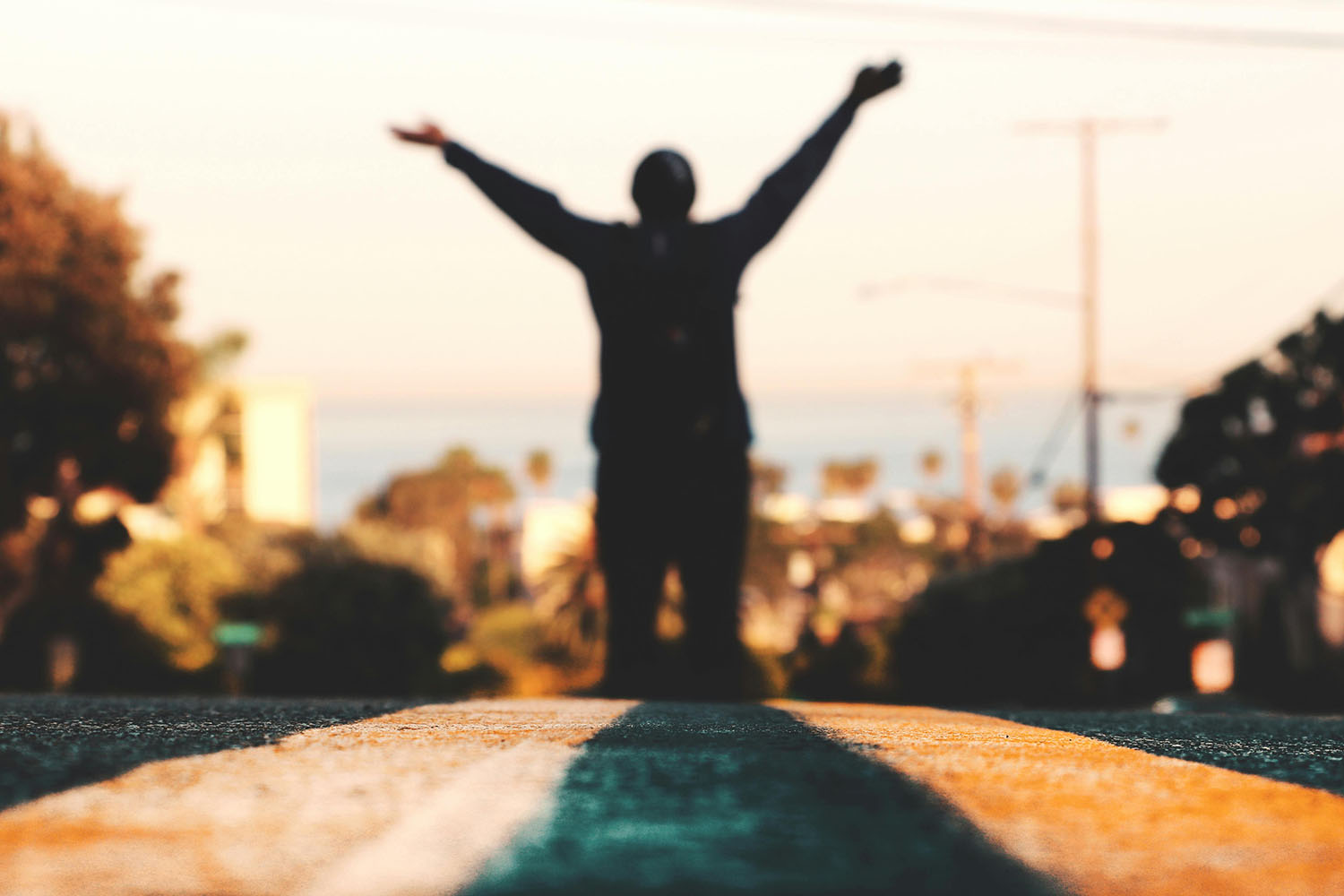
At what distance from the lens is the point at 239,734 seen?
10.4 feet

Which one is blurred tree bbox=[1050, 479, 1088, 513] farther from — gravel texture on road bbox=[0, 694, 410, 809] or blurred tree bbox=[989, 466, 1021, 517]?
gravel texture on road bbox=[0, 694, 410, 809]

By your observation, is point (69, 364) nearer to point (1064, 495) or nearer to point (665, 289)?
point (665, 289)

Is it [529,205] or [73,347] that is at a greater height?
[73,347]

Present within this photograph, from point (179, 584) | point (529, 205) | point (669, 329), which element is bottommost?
point (179, 584)

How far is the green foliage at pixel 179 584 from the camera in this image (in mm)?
48719

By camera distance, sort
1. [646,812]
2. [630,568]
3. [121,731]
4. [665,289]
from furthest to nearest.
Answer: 1. [630,568]
2. [665,289]
3. [121,731]
4. [646,812]

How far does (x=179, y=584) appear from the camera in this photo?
51.0 meters

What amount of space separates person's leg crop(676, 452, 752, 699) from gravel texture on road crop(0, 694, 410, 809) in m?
1.69

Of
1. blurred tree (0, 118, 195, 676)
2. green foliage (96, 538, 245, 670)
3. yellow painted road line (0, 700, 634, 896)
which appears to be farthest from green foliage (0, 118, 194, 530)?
yellow painted road line (0, 700, 634, 896)

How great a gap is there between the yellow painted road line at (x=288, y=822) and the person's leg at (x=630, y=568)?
10.3 feet

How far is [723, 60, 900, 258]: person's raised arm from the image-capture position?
5.91 meters

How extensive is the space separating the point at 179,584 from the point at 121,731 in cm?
4980

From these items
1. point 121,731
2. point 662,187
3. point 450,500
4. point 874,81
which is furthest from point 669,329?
point 450,500

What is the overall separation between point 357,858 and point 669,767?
0.77m
